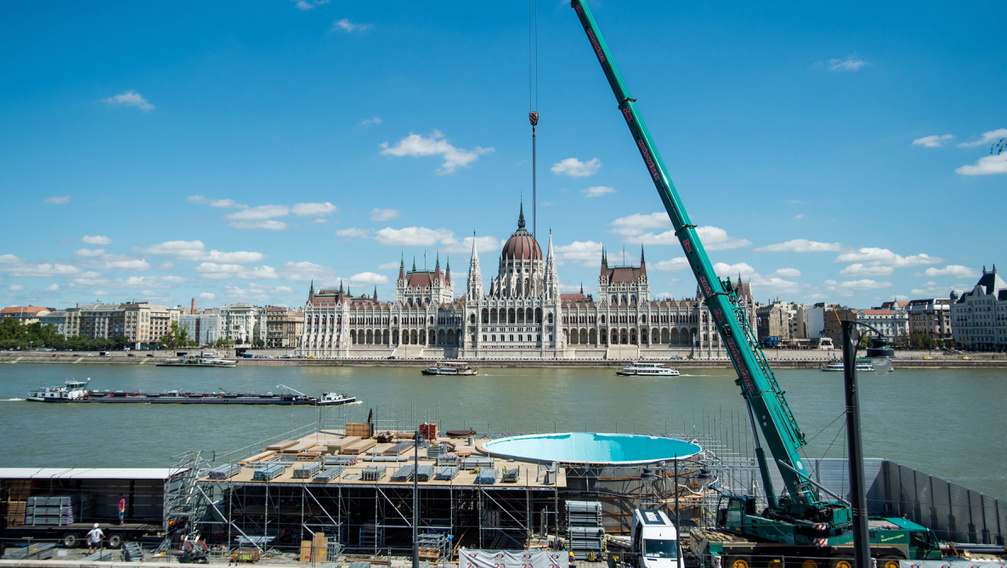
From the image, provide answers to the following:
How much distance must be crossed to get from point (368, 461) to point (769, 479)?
9.76 m

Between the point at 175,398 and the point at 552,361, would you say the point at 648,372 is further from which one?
the point at 175,398

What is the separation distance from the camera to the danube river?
28.2 metres

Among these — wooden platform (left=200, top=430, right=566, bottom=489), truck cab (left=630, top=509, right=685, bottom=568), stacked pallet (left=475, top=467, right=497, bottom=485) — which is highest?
stacked pallet (left=475, top=467, right=497, bottom=485)

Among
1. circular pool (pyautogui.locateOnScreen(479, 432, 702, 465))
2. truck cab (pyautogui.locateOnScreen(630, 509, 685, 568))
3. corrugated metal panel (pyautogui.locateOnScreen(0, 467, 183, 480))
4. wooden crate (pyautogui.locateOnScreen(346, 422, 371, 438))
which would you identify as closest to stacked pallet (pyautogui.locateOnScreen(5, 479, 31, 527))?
corrugated metal panel (pyautogui.locateOnScreen(0, 467, 183, 480))

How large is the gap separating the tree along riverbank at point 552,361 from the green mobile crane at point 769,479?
66.0 m

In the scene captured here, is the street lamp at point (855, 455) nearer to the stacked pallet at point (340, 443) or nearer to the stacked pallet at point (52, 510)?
the stacked pallet at point (340, 443)

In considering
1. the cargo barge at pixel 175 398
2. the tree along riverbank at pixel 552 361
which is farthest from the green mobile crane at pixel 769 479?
the tree along riverbank at pixel 552 361

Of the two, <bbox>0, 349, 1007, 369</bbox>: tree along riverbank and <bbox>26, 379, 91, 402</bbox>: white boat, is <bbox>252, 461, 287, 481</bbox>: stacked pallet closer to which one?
<bbox>26, 379, 91, 402</bbox>: white boat

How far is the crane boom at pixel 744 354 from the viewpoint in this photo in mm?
13086

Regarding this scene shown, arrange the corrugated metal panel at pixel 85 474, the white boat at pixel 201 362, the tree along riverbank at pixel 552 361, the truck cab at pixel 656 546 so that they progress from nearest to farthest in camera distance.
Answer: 1. the truck cab at pixel 656 546
2. the corrugated metal panel at pixel 85 474
3. the tree along riverbank at pixel 552 361
4. the white boat at pixel 201 362

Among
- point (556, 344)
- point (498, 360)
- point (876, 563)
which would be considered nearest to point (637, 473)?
point (876, 563)

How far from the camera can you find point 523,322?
101000 mm

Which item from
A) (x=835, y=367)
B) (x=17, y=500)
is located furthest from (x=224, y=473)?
(x=835, y=367)

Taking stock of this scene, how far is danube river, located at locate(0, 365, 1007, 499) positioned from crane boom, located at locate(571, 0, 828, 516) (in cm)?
1129
